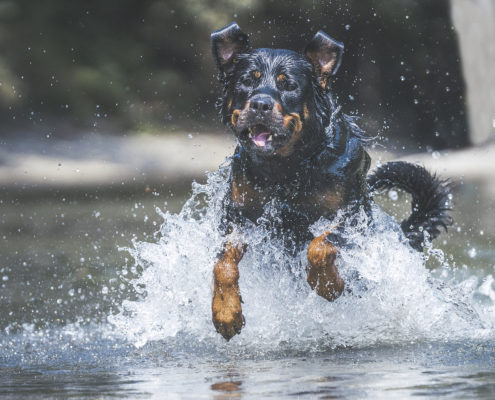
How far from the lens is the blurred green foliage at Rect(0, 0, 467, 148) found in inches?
591

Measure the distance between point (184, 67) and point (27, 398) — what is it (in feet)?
43.9

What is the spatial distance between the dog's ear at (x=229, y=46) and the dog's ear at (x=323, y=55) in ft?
0.89

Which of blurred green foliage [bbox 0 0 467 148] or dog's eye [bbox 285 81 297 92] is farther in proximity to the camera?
blurred green foliage [bbox 0 0 467 148]

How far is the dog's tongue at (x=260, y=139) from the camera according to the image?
12.9 feet

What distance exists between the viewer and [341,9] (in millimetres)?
17125

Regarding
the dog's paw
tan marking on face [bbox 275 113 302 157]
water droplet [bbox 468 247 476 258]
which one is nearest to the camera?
the dog's paw

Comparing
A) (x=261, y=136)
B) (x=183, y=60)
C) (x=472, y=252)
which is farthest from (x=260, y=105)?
(x=183, y=60)

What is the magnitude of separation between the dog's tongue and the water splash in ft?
1.13

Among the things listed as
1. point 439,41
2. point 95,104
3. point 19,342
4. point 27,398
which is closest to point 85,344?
point 19,342

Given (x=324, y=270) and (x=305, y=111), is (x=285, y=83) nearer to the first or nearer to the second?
(x=305, y=111)

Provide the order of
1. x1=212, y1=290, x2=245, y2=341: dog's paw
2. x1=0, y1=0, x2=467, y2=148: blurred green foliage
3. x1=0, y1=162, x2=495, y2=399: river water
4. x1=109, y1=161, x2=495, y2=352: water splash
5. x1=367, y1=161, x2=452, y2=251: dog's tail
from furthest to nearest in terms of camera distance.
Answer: x1=0, y1=0, x2=467, y2=148: blurred green foliage → x1=367, y1=161, x2=452, y2=251: dog's tail → x1=109, y1=161, x2=495, y2=352: water splash → x1=212, y1=290, x2=245, y2=341: dog's paw → x1=0, y1=162, x2=495, y2=399: river water

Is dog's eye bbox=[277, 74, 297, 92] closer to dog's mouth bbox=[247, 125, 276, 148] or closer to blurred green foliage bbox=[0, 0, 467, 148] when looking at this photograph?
dog's mouth bbox=[247, 125, 276, 148]

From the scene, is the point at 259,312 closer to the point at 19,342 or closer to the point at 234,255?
the point at 234,255

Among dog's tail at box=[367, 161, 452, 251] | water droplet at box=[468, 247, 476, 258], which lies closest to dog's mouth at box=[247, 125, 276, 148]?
dog's tail at box=[367, 161, 452, 251]
